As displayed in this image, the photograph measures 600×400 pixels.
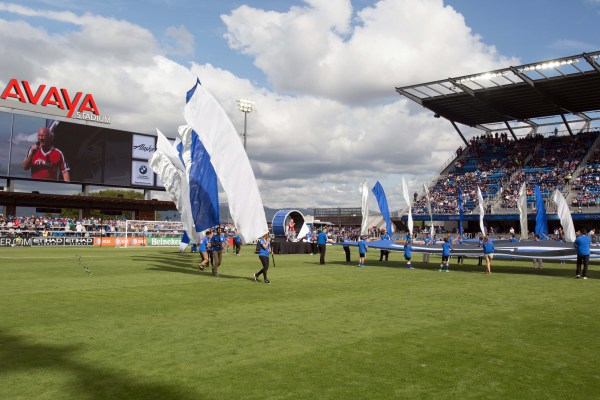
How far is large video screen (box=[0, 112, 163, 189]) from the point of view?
1997 inches

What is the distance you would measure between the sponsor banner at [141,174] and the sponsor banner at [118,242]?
14.1 m

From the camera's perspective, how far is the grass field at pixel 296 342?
17.7 feet

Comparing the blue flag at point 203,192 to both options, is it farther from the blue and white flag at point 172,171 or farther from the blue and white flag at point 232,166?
the blue and white flag at point 172,171

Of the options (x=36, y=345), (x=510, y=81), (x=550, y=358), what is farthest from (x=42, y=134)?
(x=550, y=358)

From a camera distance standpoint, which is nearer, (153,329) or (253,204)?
(153,329)

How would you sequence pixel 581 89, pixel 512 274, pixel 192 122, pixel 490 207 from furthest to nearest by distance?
pixel 490 207 → pixel 581 89 → pixel 512 274 → pixel 192 122

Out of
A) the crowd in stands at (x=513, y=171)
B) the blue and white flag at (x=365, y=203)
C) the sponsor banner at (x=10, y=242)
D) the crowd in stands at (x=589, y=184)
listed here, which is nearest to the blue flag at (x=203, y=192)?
the blue and white flag at (x=365, y=203)

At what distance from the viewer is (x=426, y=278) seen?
57.1ft

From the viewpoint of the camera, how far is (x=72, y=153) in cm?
5419

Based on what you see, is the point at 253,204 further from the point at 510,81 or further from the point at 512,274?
the point at 510,81

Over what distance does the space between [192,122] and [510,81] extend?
1493 inches

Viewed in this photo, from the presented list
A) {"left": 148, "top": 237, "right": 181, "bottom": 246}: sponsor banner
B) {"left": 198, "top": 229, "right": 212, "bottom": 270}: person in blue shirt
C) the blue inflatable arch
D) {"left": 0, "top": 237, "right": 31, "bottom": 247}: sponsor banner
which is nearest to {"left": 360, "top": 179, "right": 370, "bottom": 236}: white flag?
{"left": 198, "top": 229, "right": 212, "bottom": 270}: person in blue shirt

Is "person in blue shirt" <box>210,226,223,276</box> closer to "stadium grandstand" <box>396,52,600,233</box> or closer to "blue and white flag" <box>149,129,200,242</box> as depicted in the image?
"blue and white flag" <box>149,129,200,242</box>

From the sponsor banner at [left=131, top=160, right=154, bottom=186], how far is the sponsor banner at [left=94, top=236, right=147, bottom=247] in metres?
14.1
